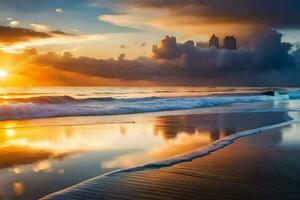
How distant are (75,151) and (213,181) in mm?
4372

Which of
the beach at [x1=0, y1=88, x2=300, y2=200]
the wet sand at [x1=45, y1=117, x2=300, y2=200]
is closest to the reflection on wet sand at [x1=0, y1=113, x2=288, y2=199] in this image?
the beach at [x1=0, y1=88, x2=300, y2=200]

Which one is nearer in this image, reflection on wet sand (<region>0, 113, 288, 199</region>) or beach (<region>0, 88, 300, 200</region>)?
beach (<region>0, 88, 300, 200</region>)

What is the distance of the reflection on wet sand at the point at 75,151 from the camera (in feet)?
21.3

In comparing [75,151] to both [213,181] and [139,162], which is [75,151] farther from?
[213,181]

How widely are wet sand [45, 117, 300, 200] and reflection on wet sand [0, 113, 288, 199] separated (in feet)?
2.32

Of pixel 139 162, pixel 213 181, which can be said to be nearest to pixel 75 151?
pixel 139 162

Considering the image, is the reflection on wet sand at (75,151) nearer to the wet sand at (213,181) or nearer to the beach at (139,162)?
the beach at (139,162)

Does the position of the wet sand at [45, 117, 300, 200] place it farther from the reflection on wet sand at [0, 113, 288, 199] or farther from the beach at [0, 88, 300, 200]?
the reflection on wet sand at [0, 113, 288, 199]

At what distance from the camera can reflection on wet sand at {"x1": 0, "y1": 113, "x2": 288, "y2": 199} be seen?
6.50 meters

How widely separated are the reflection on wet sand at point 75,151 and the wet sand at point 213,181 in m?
0.71

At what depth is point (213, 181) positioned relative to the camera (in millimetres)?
6352

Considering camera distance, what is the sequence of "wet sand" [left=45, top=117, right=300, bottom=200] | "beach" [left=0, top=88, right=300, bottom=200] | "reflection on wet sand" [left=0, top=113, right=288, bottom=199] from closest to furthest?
"wet sand" [left=45, top=117, right=300, bottom=200], "beach" [left=0, top=88, right=300, bottom=200], "reflection on wet sand" [left=0, top=113, right=288, bottom=199]

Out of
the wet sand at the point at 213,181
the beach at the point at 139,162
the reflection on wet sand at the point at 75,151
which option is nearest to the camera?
the wet sand at the point at 213,181

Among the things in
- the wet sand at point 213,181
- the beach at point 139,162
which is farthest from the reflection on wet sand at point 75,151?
the wet sand at point 213,181
